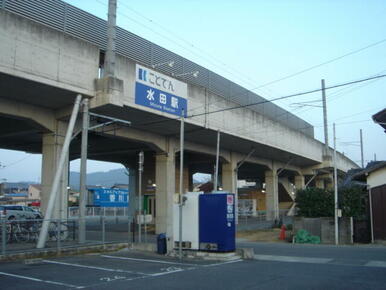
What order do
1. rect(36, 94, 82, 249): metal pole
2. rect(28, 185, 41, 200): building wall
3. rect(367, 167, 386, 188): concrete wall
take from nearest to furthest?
1. rect(36, 94, 82, 249): metal pole
2. rect(367, 167, 386, 188): concrete wall
3. rect(28, 185, 41, 200): building wall

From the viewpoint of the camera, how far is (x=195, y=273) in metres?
12.4

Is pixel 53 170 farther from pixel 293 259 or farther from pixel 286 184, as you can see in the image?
pixel 286 184

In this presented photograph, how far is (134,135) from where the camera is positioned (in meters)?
27.4

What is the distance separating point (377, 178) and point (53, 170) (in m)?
20.1

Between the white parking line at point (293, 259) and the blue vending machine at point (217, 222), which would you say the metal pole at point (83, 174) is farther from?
the white parking line at point (293, 259)

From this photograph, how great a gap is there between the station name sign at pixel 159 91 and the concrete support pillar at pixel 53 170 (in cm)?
467

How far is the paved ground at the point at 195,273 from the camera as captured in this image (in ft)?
33.6

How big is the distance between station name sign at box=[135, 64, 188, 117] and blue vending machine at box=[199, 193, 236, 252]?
25.4 feet

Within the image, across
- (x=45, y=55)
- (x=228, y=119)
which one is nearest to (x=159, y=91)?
(x=45, y=55)

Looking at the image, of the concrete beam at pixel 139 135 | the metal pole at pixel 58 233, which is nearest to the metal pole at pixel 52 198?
the metal pole at pixel 58 233

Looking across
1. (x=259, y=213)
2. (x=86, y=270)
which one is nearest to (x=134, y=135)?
(x=86, y=270)

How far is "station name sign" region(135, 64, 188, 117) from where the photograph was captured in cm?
2317

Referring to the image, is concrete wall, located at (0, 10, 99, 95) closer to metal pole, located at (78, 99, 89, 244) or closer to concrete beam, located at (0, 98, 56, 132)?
metal pole, located at (78, 99, 89, 244)

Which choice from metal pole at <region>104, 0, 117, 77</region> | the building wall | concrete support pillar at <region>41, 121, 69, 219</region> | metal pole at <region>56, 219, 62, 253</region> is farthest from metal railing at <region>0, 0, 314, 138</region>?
the building wall
